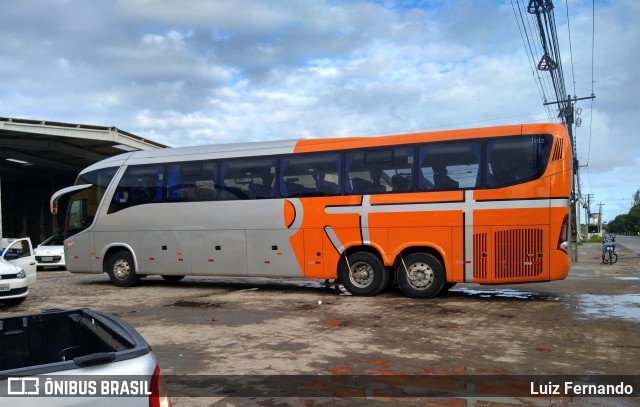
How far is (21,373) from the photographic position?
7.80 ft

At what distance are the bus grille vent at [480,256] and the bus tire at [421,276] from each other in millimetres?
700

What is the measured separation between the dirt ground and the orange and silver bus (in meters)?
0.78

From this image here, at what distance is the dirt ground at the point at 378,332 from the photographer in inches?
227

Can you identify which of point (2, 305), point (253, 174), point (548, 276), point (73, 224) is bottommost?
point (2, 305)

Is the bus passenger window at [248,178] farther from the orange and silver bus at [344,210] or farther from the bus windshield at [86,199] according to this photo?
the bus windshield at [86,199]

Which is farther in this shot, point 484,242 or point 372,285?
point 372,285

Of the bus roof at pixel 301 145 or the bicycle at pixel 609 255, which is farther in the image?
the bicycle at pixel 609 255

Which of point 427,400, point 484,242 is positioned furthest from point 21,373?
point 484,242

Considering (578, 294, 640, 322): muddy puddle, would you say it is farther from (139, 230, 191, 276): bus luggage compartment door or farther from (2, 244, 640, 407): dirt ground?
(139, 230, 191, 276): bus luggage compartment door

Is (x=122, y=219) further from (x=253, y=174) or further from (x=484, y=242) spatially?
(x=484, y=242)

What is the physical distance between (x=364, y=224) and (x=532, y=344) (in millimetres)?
5065

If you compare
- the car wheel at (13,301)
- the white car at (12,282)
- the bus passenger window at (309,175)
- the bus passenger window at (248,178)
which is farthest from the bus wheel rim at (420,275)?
the car wheel at (13,301)

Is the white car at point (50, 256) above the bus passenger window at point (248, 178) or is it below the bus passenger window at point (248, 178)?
below

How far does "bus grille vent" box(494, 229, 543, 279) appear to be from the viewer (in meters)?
10.1
